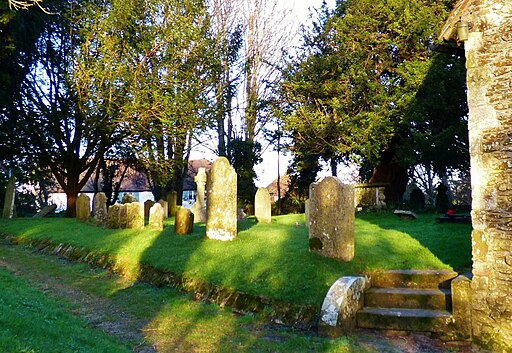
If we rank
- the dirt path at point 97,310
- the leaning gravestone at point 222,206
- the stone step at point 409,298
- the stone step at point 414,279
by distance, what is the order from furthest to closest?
the leaning gravestone at point 222,206
the stone step at point 414,279
the stone step at point 409,298
the dirt path at point 97,310

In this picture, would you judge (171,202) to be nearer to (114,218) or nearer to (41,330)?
(114,218)

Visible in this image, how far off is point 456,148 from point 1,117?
2277cm

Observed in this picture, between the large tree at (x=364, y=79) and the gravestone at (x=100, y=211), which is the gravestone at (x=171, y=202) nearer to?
the gravestone at (x=100, y=211)

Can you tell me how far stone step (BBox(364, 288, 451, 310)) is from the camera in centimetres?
670

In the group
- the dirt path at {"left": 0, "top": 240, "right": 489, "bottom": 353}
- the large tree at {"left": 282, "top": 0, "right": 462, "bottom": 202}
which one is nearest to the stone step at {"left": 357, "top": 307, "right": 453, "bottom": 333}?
the dirt path at {"left": 0, "top": 240, "right": 489, "bottom": 353}

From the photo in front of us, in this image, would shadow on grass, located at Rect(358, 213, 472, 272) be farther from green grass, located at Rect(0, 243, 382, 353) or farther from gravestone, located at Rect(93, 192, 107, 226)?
gravestone, located at Rect(93, 192, 107, 226)

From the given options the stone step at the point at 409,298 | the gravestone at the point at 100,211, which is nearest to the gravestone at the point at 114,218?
the gravestone at the point at 100,211

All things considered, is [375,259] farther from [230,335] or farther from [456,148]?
[456,148]

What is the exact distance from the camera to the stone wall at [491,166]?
5887mm

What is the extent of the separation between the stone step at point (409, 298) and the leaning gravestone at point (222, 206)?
446cm

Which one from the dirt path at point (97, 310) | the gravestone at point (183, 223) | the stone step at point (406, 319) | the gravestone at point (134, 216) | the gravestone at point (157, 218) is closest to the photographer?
the dirt path at point (97, 310)

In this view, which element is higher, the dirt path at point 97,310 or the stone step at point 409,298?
the stone step at point 409,298

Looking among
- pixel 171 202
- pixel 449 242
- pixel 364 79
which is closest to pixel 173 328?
pixel 449 242

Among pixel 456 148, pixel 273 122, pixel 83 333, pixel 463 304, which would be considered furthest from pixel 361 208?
pixel 83 333
